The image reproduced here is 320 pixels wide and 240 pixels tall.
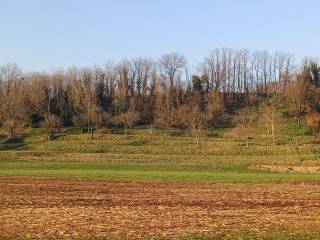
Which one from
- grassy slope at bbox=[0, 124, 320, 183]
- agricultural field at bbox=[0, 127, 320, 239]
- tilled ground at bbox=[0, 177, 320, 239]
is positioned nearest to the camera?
agricultural field at bbox=[0, 127, 320, 239]

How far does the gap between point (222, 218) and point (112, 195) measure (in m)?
9.50

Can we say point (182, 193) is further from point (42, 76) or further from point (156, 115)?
point (42, 76)

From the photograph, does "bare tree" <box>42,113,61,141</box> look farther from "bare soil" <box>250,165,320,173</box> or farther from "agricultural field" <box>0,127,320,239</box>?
"bare soil" <box>250,165,320,173</box>

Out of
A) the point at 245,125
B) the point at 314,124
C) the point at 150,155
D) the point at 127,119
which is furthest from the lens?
the point at 127,119

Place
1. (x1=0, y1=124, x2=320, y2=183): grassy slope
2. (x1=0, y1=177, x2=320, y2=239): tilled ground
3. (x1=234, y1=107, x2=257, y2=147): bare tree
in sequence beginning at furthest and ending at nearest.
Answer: (x1=234, y1=107, x2=257, y2=147): bare tree < (x1=0, y1=124, x2=320, y2=183): grassy slope < (x1=0, y1=177, x2=320, y2=239): tilled ground

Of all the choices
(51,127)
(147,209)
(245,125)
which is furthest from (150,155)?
(147,209)

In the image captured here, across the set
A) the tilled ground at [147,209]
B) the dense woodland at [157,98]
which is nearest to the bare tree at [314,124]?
the dense woodland at [157,98]

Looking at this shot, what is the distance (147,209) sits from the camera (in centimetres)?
2112

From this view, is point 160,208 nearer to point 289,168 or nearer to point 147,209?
point 147,209

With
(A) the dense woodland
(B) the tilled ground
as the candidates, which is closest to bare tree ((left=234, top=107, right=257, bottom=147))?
(A) the dense woodland

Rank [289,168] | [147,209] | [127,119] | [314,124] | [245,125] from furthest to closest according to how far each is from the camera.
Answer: [127,119]
[245,125]
[314,124]
[289,168]
[147,209]

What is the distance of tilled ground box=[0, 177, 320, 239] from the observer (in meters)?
16.2

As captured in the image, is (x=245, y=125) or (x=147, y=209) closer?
(x=147, y=209)

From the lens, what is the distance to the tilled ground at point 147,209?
1623cm
